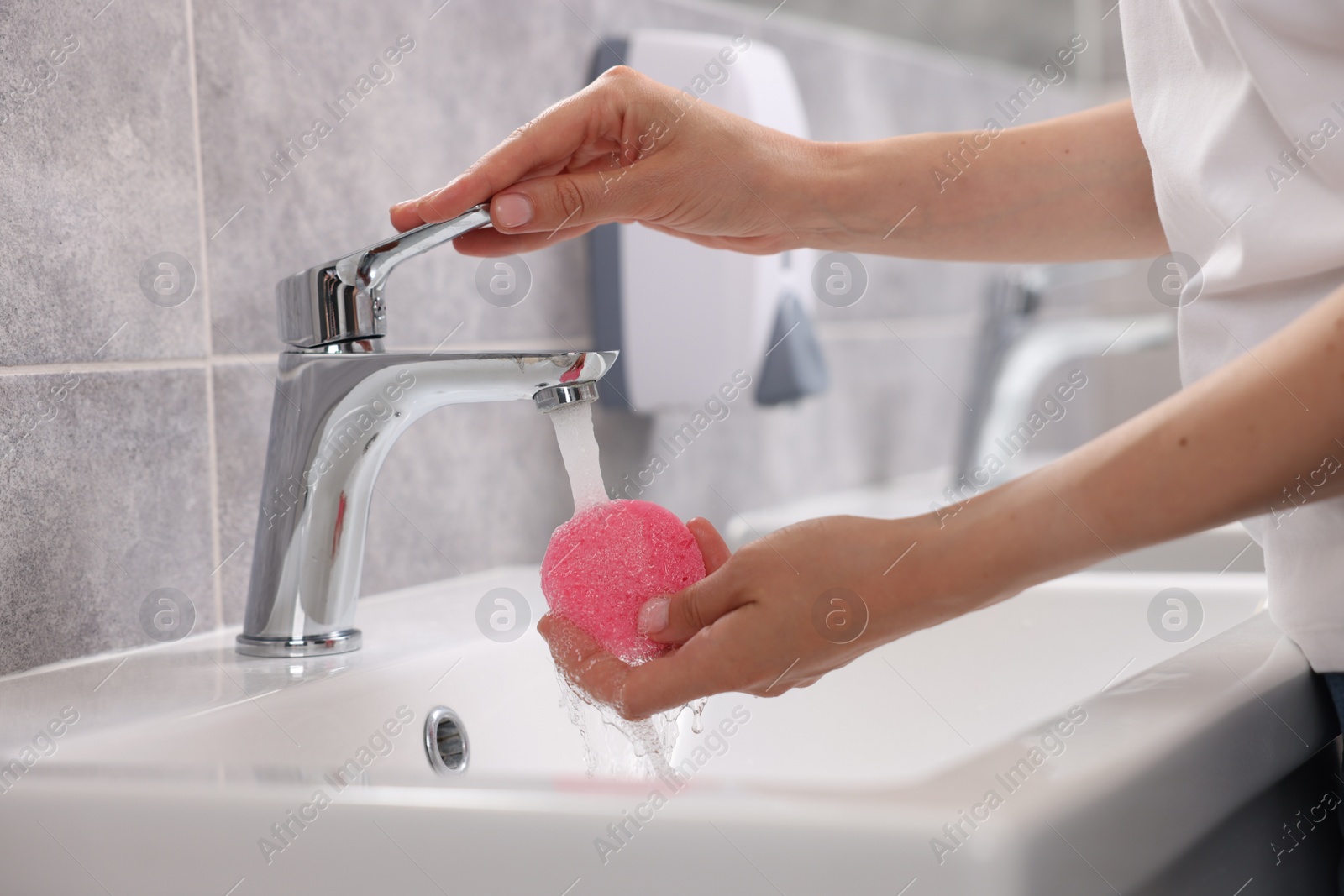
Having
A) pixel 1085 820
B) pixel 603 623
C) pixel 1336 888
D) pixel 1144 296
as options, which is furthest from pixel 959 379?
pixel 1085 820

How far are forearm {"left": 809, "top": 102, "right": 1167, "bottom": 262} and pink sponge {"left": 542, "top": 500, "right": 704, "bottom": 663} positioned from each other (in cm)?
24

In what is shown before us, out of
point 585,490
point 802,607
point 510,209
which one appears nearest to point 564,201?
point 510,209

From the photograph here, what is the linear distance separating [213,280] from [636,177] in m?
0.25

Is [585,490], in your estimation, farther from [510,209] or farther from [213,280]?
[213,280]

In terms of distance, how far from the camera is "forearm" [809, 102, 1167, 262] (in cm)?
67

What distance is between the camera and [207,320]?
694 mm

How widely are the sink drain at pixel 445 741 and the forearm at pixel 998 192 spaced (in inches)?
13.0

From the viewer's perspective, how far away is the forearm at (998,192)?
0.67m

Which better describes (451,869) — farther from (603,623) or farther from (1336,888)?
(1336,888)

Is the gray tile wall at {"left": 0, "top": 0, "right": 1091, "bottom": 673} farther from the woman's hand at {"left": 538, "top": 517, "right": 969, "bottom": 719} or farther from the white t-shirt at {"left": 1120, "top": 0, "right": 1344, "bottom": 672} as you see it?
the white t-shirt at {"left": 1120, "top": 0, "right": 1344, "bottom": 672}

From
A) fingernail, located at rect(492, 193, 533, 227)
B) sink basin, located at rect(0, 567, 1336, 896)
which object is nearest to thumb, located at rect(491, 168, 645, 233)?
fingernail, located at rect(492, 193, 533, 227)

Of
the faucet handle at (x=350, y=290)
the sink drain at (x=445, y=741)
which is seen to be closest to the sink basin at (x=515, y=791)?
the sink drain at (x=445, y=741)

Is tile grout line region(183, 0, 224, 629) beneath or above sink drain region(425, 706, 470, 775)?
above

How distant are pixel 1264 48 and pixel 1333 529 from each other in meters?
0.19
